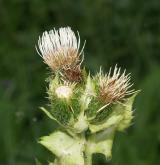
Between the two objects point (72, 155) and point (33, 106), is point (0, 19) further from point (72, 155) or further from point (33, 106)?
point (72, 155)

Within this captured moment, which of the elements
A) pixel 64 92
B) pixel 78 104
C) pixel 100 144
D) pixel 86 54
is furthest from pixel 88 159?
pixel 86 54

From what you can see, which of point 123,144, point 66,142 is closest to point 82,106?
point 66,142

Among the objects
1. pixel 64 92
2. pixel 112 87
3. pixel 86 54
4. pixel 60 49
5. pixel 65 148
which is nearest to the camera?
pixel 64 92

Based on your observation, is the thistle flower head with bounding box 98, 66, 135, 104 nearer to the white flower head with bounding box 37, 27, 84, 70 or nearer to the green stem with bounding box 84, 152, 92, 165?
the white flower head with bounding box 37, 27, 84, 70

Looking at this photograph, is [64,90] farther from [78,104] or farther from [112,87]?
[112,87]

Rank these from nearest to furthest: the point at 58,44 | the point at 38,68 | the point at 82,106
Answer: the point at 82,106
the point at 58,44
the point at 38,68

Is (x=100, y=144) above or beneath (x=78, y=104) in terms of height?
beneath

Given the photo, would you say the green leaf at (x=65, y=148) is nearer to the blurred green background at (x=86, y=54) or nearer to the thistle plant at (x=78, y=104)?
the thistle plant at (x=78, y=104)
